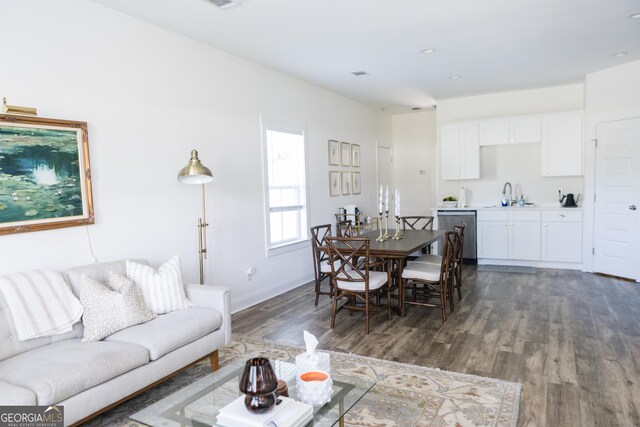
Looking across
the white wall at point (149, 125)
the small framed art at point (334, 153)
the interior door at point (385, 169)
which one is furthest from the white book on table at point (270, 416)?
the interior door at point (385, 169)

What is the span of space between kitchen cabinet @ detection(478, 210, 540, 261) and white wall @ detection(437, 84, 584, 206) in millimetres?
551

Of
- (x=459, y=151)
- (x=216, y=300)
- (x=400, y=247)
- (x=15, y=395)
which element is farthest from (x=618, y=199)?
(x=15, y=395)

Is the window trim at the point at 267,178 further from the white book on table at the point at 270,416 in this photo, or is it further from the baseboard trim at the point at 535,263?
the white book on table at the point at 270,416

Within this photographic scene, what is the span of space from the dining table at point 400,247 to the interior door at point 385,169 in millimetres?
3437

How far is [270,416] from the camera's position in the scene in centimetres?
176

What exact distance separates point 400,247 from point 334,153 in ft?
9.50

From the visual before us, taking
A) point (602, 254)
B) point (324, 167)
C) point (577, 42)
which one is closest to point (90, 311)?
point (324, 167)

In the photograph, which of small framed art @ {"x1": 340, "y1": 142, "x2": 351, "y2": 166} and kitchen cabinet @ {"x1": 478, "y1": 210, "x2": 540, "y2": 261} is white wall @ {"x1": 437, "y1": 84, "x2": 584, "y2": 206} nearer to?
kitchen cabinet @ {"x1": 478, "y1": 210, "x2": 540, "y2": 261}

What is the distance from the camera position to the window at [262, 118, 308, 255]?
5246mm

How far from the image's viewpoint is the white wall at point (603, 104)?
5.55m

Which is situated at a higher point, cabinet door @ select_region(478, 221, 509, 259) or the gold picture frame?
the gold picture frame

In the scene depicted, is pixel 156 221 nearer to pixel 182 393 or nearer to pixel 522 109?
pixel 182 393

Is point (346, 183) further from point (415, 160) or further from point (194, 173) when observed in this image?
point (194, 173)

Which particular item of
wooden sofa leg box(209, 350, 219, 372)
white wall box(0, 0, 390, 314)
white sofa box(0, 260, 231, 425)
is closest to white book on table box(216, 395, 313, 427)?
white sofa box(0, 260, 231, 425)
